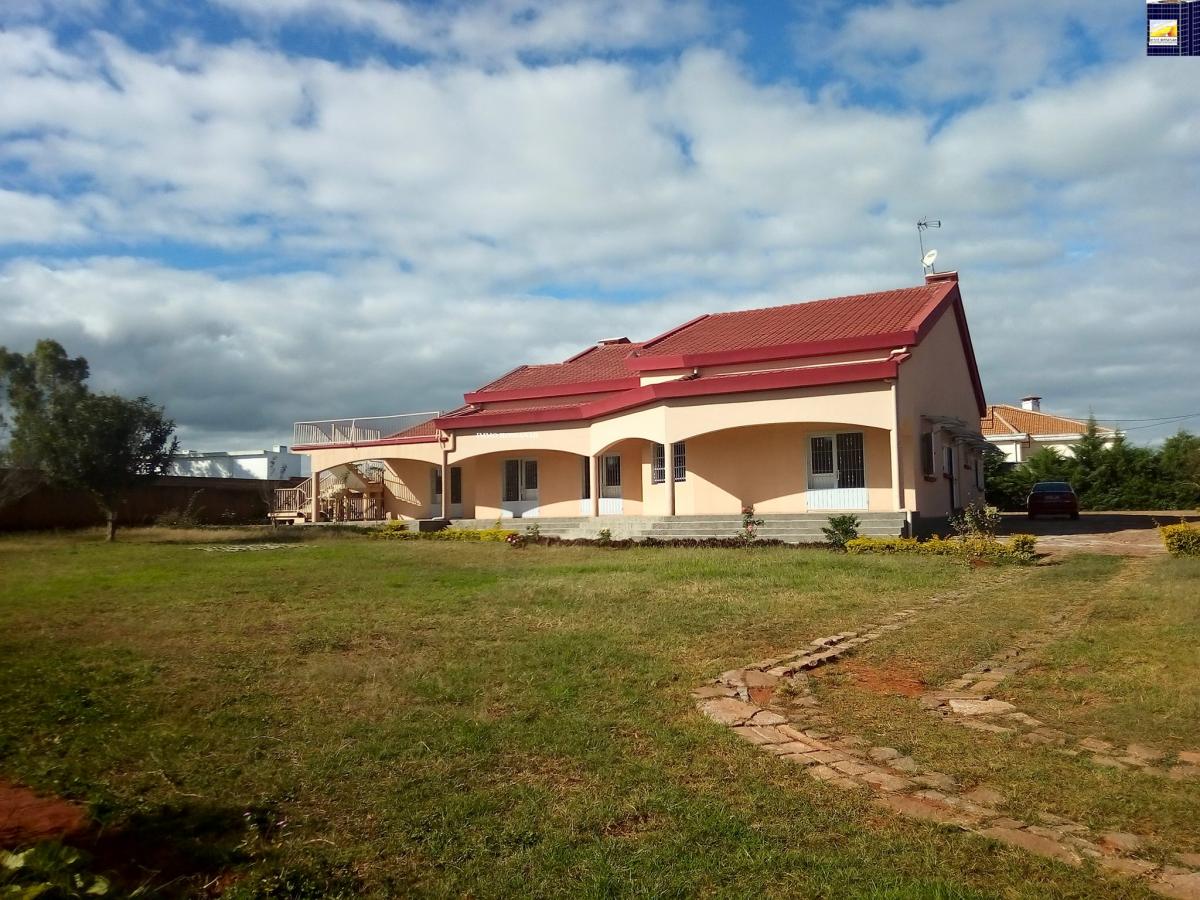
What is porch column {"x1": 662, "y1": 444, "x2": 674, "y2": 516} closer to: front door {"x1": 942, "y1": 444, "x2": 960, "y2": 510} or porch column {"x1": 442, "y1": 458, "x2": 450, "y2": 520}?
front door {"x1": 942, "y1": 444, "x2": 960, "y2": 510}

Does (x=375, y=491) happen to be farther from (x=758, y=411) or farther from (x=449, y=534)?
(x=758, y=411)

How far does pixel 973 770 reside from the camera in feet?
17.3

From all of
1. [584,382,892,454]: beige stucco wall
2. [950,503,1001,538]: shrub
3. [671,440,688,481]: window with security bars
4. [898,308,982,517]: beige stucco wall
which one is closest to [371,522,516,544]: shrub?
[584,382,892,454]: beige stucco wall

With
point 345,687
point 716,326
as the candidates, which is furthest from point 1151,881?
point 716,326

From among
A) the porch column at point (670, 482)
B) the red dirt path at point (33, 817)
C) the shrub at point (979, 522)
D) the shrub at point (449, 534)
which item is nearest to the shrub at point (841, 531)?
the shrub at point (979, 522)

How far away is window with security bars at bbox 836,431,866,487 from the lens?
67.3 feet

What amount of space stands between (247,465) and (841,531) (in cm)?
3620

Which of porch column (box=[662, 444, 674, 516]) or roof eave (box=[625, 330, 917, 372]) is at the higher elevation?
roof eave (box=[625, 330, 917, 372])

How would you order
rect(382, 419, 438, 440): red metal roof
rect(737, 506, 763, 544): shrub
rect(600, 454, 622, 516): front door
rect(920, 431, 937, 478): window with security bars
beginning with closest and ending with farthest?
rect(737, 506, 763, 544): shrub, rect(920, 431, 937, 478): window with security bars, rect(600, 454, 622, 516): front door, rect(382, 419, 438, 440): red metal roof

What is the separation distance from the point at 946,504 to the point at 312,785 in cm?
2208

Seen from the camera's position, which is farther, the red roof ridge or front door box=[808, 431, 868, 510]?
the red roof ridge

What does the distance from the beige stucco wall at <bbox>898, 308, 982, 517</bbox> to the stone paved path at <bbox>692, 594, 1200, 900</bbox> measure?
11.5 metres

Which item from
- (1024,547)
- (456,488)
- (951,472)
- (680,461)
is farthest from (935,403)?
(456,488)

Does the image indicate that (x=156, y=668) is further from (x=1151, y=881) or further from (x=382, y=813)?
(x=1151, y=881)
